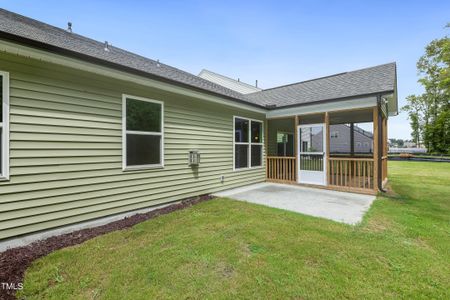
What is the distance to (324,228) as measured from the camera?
356 cm

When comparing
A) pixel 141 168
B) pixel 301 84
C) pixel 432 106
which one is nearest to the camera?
pixel 141 168

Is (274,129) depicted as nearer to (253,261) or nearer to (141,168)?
(141,168)

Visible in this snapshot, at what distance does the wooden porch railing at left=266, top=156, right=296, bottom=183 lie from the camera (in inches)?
307

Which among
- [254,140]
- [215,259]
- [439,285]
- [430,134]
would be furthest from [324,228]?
[430,134]

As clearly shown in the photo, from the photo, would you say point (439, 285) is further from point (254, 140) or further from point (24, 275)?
point (254, 140)

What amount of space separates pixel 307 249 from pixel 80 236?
329cm

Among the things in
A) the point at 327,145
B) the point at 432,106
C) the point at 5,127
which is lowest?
the point at 327,145

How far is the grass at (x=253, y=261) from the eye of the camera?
2.04 m

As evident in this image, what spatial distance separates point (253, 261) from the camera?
8.38 ft

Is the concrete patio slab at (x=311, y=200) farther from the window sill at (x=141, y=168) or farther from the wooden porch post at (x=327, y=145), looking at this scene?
the window sill at (x=141, y=168)

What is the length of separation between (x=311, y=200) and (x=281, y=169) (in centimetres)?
274

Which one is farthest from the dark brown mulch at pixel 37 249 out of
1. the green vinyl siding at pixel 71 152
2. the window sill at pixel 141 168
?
the window sill at pixel 141 168

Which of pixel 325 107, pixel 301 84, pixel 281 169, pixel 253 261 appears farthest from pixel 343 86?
pixel 253 261

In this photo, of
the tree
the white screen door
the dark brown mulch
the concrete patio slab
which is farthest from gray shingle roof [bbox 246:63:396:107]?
the tree
